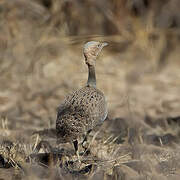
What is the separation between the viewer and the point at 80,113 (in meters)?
5.32

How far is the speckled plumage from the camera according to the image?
5.15 m

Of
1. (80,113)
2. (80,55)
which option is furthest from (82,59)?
(80,113)

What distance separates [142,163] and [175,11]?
21.5 ft

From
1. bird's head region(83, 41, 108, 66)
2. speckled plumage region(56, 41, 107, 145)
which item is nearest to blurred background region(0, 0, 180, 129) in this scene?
bird's head region(83, 41, 108, 66)

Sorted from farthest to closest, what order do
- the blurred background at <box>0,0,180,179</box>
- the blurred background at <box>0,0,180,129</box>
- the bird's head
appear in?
the blurred background at <box>0,0,180,129</box> < the blurred background at <box>0,0,180,179</box> < the bird's head

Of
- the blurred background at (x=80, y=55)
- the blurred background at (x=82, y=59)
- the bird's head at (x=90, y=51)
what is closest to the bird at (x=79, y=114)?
the bird's head at (x=90, y=51)

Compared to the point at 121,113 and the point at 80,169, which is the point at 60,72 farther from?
the point at 80,169

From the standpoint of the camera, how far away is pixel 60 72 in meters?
10.0

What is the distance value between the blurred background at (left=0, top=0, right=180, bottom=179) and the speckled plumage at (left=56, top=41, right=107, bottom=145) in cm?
130

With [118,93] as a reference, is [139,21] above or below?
above

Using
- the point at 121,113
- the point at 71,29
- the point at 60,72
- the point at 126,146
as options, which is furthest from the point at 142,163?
the point at 71,29

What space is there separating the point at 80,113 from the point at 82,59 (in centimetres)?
521

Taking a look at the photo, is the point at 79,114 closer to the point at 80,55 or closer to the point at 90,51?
the point at 90,51

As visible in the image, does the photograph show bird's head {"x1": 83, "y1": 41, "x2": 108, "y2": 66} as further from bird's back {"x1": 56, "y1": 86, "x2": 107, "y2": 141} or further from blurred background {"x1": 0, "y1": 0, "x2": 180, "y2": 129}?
blurred background {"x1": 0, "y1": 0, "x2": 180, "y2": 129}
